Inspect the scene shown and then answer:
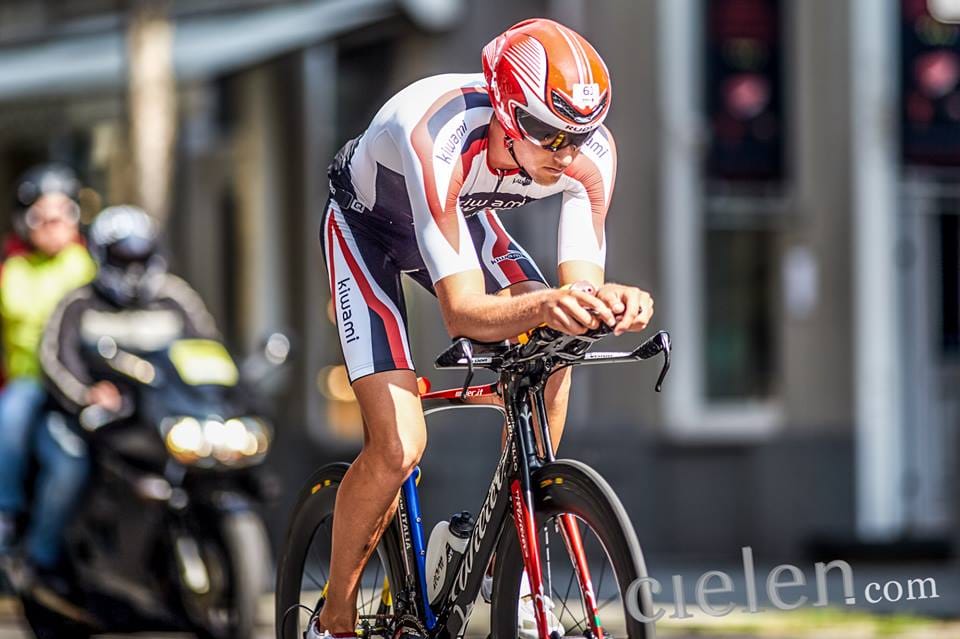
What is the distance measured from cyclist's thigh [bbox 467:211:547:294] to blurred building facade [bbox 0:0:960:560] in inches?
288

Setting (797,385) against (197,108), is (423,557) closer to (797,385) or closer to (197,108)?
(797,385)

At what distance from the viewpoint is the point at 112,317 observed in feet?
26.0

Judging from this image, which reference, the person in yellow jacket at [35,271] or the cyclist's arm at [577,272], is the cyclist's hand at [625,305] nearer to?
the cyclist's arm at [577,272]

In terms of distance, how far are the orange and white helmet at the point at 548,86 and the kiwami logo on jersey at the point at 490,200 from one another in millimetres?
330

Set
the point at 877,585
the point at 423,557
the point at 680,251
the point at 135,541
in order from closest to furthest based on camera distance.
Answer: the point at 423,557 < the point at 135,541 < the point at 877,585 < the point at 680,251

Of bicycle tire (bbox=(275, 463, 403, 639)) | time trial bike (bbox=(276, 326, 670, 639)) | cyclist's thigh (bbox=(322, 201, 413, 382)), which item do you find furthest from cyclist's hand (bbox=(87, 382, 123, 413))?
cyclist's thigh (bbox=(322, 201, 413, 382))

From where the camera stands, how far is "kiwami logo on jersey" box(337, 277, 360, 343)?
4801 millimetres

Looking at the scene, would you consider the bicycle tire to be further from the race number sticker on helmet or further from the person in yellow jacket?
the person in yellow jacket

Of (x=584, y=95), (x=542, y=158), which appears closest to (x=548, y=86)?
(x=584, y=95)

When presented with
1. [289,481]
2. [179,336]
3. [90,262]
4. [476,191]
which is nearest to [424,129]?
[476,191]

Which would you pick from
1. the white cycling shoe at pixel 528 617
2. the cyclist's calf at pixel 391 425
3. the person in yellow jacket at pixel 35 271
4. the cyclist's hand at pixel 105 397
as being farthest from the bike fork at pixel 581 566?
the person in yellow jacket at pixel 35 271

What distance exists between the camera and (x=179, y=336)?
26.0 feet

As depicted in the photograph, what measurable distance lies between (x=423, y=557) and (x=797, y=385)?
8119 millimetres

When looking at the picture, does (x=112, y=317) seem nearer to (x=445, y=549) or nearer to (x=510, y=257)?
(x=510, y=257)
